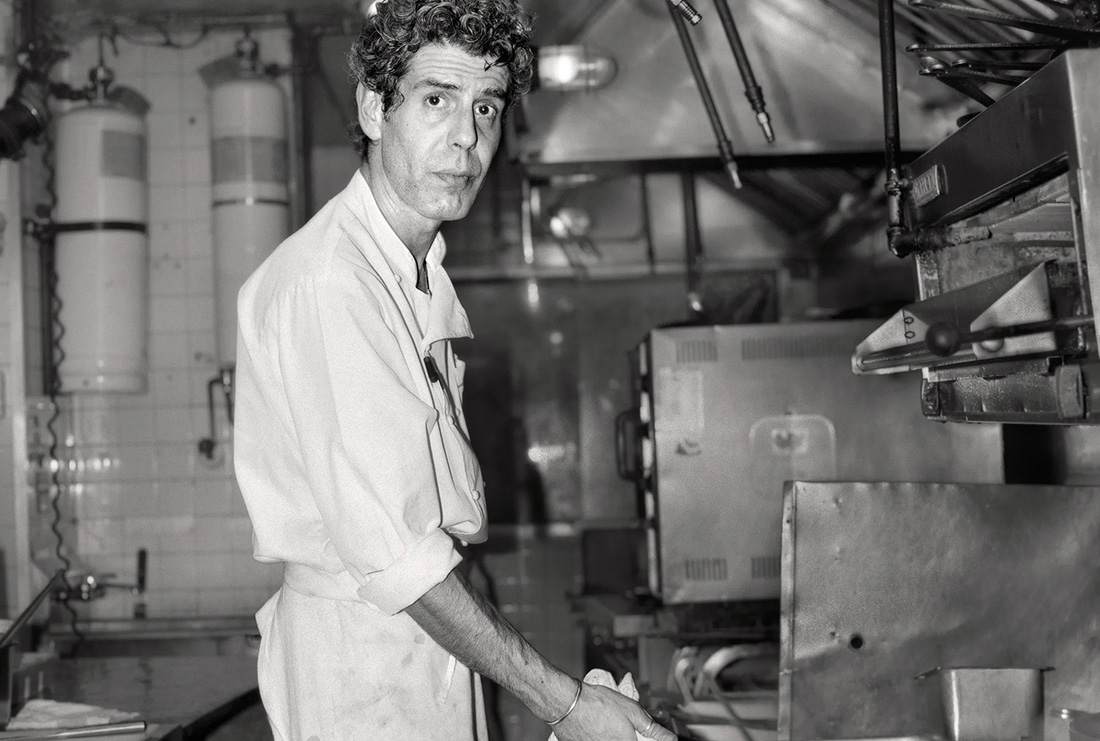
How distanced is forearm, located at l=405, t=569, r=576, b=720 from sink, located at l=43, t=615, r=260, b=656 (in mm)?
2487

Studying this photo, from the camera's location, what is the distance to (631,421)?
287 centimetres

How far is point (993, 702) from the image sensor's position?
158cm

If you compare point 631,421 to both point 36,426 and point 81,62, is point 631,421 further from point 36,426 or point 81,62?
point 81,62

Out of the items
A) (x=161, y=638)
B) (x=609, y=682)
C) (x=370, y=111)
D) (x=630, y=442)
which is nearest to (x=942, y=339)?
(x=609, y=682)

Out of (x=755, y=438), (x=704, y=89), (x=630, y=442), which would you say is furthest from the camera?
(x=630, y=442)

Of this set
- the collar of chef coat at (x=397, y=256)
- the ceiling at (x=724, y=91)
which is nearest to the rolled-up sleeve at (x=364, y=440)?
the collar of chef coat at (x=397, y=256)

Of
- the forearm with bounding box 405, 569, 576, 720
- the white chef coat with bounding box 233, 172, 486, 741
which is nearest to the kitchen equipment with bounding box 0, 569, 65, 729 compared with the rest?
the white chef coat with bounding box 233, 172, 486, 741

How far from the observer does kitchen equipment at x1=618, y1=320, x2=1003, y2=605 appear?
247 centimetres

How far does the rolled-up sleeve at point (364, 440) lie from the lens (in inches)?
43.6

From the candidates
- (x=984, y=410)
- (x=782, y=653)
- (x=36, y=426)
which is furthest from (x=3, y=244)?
(x=984, y=410)

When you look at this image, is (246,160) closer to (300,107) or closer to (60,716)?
(300,107)

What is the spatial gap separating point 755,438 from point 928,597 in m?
0.90

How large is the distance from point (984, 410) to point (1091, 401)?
305mm

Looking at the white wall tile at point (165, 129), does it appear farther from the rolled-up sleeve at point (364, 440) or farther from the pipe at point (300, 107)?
the rolled-up sleeve at point (364, 440)
